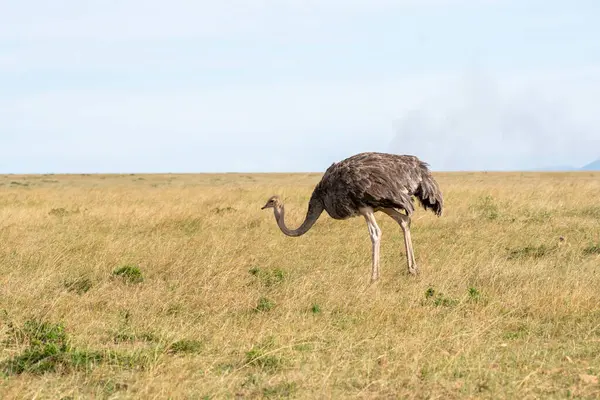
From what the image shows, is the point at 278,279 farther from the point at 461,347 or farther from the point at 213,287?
the point at 461,347

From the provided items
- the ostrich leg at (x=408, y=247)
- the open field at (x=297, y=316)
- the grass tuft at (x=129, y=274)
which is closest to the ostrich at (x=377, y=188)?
the ostrich leg at (x=408, y=247)

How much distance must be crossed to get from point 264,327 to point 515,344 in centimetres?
203

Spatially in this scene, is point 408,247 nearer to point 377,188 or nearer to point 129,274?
point 377,188

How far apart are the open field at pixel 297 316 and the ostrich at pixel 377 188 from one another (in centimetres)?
66

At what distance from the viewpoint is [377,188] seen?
388 inches

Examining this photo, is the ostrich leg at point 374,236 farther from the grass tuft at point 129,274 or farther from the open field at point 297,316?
the grass tuft at point 129,274

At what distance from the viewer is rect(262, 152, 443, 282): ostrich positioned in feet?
32.3

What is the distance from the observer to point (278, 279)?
9.29m

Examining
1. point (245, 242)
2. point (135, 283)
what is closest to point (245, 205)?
point (245, 242)

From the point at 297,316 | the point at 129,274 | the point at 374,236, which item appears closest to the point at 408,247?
the point at 374,236

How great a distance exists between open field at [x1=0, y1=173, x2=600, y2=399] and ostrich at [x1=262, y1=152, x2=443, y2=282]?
2.16 feet

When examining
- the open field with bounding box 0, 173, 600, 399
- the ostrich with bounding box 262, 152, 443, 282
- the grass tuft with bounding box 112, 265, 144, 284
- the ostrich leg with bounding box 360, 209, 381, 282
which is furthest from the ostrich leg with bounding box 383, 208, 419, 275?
the grass tuft with bounding box 112, 265, 144, 284

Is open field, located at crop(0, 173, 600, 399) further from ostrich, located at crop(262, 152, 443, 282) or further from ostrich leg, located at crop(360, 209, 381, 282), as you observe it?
ostrich, located at crop(262, 152, 443, 282)

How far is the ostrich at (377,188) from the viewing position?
986 centimetres
